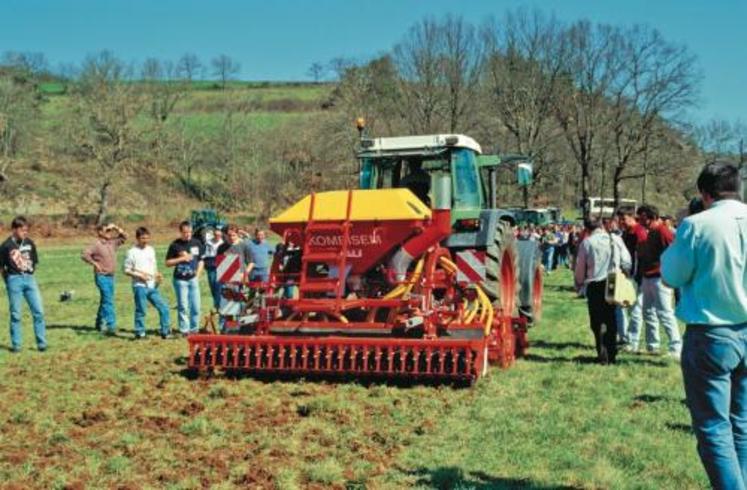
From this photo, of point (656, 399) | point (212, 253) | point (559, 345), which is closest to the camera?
point (656, 399)

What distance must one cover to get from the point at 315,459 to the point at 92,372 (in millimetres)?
4239

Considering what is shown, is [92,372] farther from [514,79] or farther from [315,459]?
[514,79]

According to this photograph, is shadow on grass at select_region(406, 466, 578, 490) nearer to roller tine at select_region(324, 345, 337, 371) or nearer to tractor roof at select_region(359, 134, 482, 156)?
roller tine at select_region(324, 345, 337, 371)

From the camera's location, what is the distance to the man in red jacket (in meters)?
9.27

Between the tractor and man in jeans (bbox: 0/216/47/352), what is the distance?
129 inches

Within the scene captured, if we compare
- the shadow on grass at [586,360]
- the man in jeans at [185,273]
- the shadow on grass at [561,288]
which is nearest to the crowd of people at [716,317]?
the shadow on grass at [586,360]

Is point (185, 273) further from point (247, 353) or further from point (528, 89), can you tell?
point (528, 89)

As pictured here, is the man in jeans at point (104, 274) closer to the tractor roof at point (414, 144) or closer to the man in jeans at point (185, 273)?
the man in jeans at point (185, 273)

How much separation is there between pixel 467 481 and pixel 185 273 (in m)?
7.65

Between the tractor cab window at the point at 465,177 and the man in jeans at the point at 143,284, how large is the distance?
4710mm

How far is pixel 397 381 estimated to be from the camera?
25.4ft

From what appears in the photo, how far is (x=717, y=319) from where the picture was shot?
12.8 feet

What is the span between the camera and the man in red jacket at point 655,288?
9273 mm

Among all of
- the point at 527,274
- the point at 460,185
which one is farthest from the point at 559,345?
the point at 460,185
